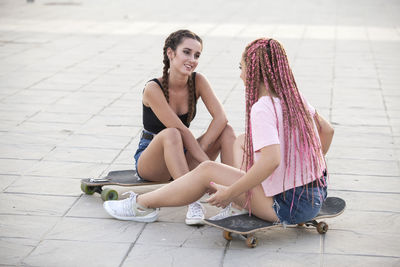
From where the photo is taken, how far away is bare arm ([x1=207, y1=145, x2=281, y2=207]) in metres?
3.42

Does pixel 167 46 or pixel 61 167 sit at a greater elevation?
pixel 167 46

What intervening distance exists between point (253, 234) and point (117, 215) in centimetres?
88

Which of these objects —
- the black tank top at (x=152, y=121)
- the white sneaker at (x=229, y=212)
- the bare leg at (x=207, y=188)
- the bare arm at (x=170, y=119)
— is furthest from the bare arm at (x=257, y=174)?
the black tank top at (x=152, y=121)

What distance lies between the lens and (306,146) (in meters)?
3.58

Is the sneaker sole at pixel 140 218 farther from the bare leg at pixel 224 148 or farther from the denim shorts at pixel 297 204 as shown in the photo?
the denim shorts at pixel 297 204

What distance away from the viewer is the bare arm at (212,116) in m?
4.45

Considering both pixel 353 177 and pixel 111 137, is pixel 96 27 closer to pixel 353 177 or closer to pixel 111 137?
pixel 111 137

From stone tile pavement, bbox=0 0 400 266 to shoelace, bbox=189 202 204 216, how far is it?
98mm

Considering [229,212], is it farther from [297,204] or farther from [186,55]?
[186,55]

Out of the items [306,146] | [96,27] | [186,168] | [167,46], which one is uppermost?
[167,46]

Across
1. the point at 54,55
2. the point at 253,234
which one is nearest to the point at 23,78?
the point at 54,55

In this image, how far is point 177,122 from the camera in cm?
437

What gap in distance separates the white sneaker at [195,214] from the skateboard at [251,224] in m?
0.23

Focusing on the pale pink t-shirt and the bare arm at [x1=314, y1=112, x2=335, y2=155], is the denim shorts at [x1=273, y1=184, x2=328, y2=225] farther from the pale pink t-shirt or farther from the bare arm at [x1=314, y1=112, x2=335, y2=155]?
the bare arm at [x1=314, y1=112, x2=335, y2=155]
